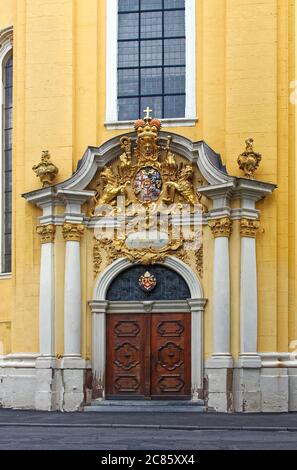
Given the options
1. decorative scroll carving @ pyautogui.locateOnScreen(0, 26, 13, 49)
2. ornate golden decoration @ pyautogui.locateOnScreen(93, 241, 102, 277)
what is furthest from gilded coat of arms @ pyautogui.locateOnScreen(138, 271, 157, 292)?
decorative scroll carving @ pyautogui.locateOnScreen(0, 26, 13, 49)

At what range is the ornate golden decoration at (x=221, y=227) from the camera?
25.5 m

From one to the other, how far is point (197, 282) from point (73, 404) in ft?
13.2

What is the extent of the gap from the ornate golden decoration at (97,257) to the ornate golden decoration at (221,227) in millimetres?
2819

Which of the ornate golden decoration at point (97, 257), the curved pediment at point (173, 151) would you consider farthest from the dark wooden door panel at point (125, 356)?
the curved pediment at point (173, 151)

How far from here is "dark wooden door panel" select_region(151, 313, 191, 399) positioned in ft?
85.1

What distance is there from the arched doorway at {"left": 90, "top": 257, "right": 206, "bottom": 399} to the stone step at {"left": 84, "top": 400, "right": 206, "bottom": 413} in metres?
0.24

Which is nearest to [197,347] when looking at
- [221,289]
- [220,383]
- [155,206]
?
[220,383]

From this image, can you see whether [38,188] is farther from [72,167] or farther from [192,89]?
[192,89]

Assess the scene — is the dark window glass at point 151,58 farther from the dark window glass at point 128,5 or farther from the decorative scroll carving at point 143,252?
the decorative scroll carving at point 143,252

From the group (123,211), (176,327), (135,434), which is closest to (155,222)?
(123,211)

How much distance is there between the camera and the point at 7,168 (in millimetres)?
28984

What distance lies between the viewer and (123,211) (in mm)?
26500

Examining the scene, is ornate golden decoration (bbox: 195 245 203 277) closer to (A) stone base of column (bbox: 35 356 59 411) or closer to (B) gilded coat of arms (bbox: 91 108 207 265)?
(B) gilded coat of arms (bbox: 91 108 207 265)

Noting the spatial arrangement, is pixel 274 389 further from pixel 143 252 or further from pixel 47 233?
pixel 47 233
